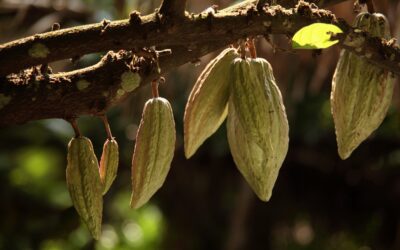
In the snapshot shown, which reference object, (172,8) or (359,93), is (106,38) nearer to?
(172,8)

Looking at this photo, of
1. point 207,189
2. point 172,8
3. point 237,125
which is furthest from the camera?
point 207,189

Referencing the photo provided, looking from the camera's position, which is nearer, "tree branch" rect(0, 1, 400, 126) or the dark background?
"tree branch" rect(0, 1, 400, 126)

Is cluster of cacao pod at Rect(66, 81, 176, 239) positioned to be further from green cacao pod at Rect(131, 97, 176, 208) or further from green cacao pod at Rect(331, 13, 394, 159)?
green cacao pod at Rect(331, 13, 394, 159)

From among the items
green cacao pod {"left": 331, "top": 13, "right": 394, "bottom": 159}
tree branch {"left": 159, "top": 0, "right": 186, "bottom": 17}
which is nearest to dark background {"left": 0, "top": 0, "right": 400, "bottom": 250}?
green cacao pod {"left": 331, "top": 13, "right": 394, "bottom": 159}

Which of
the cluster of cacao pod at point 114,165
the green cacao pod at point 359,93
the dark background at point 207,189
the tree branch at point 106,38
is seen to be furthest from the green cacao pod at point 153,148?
the dark background at point 207,189

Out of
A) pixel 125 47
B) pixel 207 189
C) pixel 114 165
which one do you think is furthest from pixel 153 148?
pixel 207 189

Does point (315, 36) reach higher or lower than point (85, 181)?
higher
